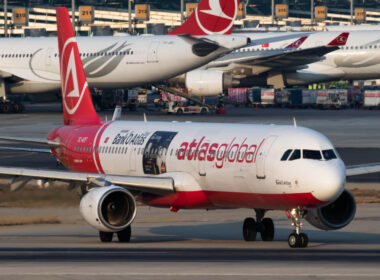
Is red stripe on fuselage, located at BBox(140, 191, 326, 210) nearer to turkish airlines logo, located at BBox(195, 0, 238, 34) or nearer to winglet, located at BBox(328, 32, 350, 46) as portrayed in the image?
turkish airlines logo, located at BBox(195, 0, 238, 34)

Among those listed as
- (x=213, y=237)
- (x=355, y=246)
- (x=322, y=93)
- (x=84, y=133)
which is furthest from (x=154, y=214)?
(x=322, y=93)

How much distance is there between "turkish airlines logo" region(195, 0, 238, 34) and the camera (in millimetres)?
88250

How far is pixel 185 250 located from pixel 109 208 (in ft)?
11.1

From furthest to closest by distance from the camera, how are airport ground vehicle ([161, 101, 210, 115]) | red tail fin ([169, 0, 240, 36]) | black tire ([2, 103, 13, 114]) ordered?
black tire ([2, 103, 13, 114]) < airport ground vehicle ([161, 101, 210, 115]) < red tail fin ([169, 0, 240, 36])

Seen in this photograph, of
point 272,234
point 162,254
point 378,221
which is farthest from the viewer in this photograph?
point 378,221

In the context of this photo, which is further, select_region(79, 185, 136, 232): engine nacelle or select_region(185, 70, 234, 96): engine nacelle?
select_region(185, 70, 234, 96): engine nacelle

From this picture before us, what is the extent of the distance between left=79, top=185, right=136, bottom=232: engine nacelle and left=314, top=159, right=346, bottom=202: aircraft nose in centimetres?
605

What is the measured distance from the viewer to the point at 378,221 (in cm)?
3712

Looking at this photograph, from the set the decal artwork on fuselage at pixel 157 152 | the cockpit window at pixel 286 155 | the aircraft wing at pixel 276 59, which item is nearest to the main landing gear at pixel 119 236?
the decal artwork on fuselage at pixel 157 152

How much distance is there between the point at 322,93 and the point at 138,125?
231ft

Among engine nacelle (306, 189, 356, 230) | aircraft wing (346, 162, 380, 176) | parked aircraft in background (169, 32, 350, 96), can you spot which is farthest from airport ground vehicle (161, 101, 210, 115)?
engine nacelle (306, 189, 356, 230)

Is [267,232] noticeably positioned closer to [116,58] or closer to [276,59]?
[116,58]

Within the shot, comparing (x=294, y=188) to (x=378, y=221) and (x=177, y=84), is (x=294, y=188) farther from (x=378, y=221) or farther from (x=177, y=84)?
(x=177, y=84)

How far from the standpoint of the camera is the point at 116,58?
90.7 meters
